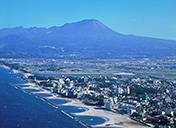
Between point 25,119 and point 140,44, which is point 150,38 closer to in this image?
point 140,44

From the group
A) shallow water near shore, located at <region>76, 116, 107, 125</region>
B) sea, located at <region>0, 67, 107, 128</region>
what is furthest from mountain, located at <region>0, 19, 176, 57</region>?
shallow water near shore, located at <region>76, 116, 107, 125</region>

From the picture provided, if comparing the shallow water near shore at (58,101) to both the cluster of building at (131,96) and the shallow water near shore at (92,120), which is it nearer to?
the cluster of building at (131,96)

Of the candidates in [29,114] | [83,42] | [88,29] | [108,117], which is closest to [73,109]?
[108,117]

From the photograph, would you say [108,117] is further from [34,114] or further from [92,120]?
[34,114]

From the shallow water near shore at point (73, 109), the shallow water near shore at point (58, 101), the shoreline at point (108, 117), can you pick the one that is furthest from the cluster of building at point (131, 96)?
the shallow water near shore at point (73, 109)

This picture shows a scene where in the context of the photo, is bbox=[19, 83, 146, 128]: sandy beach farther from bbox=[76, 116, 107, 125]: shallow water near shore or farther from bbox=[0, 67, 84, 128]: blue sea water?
bbox=[0, 67, 84, 128]: blue sea water

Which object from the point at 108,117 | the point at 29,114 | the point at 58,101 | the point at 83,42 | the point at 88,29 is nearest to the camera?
the point at 29,114

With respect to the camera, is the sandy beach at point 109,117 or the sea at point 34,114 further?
the sandy beach at point 109,117
